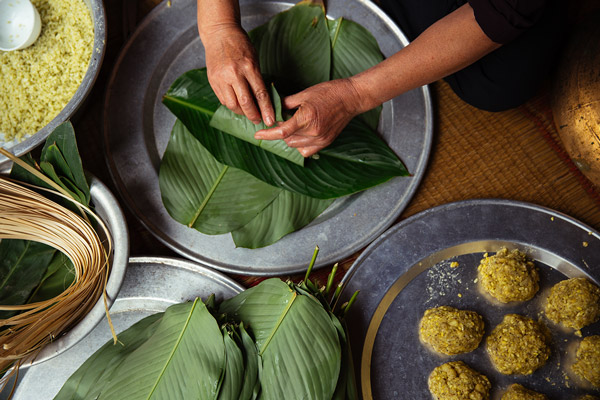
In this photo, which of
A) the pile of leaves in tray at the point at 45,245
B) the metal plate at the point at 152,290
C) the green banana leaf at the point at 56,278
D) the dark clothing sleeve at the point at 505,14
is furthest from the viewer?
the metal plate at the point at 152,290

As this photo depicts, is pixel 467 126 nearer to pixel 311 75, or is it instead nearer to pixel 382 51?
pixel 382 51

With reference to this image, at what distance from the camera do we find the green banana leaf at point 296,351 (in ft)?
3.47

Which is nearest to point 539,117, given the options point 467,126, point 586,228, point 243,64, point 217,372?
point 467,126

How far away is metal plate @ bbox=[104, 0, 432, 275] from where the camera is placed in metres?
1.27

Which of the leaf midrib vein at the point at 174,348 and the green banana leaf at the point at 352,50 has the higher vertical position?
the green banana leaf at the point at 352,50

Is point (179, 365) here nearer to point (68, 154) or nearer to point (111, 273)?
point (111, 273)

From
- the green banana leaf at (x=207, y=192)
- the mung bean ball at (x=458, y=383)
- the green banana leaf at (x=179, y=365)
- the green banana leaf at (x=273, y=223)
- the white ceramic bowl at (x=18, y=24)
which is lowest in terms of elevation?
the mung bean ball at (x=458, y=383)

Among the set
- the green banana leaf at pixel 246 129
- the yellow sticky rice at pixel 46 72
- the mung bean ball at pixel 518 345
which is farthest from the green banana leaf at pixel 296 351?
the yellow sticky rice at pixel 46 72

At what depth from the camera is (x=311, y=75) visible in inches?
50.1

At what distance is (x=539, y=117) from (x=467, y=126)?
231 mm

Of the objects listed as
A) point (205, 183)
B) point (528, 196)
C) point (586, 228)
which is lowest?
point (586, 228)

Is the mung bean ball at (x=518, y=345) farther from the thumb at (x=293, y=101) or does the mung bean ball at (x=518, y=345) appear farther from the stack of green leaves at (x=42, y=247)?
the stack of green leaves at (x=42, y=247)

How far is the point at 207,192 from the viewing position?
4.02ft

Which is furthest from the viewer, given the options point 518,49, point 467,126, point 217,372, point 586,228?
point 467,126
